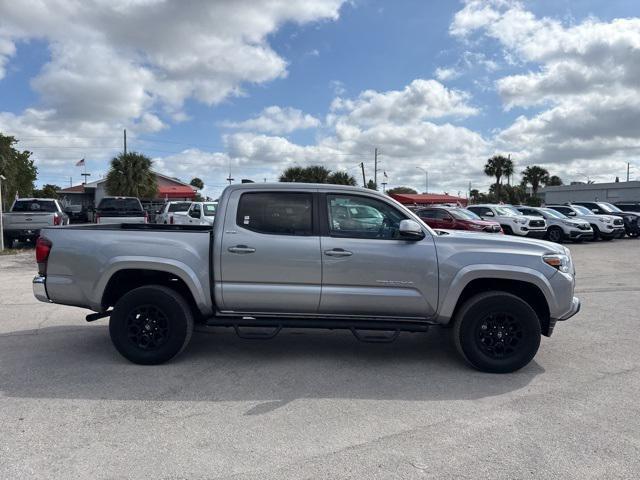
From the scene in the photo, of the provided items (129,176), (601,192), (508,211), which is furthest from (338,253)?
(601,192)

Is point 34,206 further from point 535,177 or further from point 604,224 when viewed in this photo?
point 535,177

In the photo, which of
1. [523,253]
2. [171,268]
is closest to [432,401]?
[523,253]

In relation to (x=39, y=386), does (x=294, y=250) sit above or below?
above

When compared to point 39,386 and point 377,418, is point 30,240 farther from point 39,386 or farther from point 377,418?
point 377,418

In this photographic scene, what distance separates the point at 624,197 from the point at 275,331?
63.0 metres

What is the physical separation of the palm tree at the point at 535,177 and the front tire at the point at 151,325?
257 ft

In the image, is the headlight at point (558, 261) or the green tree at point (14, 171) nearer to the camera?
the headlight at point (558, 261)

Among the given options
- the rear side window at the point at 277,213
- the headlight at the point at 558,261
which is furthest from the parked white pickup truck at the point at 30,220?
the headlight at the point at 558,261

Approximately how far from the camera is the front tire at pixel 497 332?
4.92m

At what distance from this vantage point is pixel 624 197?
5716 cm

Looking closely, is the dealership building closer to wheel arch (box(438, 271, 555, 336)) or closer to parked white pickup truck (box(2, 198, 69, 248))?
parked white pickup truck (box(2, 198, 69, 248))

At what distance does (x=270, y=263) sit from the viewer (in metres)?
4.97

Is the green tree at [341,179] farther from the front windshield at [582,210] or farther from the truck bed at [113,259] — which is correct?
the truck bed at [113,259]

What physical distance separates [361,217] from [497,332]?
1.77 meters
